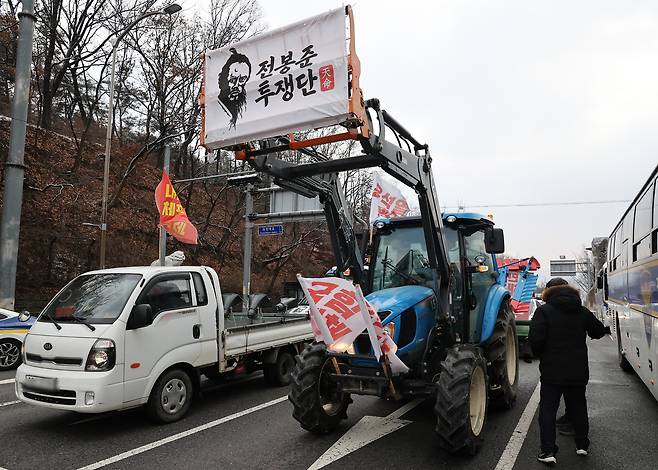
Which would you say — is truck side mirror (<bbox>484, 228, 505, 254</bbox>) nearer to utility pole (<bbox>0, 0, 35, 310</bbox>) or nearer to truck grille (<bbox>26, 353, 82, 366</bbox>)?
truck grille (<bbox>26, 353, 82, 366</bbox>)

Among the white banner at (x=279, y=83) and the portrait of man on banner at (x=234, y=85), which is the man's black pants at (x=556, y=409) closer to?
the white banner at (x=279, y=83)

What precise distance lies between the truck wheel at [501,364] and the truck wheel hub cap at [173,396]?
4053mm

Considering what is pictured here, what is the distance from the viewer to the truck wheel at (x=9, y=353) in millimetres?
9703

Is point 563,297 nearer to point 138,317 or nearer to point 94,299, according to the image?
point 138,317

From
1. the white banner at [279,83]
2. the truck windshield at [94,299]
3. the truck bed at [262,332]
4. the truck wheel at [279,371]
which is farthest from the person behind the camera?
the truck wheel at [279,371]

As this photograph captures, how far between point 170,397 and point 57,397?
51.4 inches

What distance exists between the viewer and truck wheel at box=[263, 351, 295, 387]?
8.32 m

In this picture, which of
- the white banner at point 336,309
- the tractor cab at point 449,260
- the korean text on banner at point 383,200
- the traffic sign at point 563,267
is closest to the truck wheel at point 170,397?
the white banner at point 336,309

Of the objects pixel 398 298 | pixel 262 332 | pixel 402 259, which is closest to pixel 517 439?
pixel 398 298

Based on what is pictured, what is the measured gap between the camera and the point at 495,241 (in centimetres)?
610

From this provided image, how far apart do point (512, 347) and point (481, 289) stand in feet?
5.15

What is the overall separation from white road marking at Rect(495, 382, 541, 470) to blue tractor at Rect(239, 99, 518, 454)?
0.95 feet

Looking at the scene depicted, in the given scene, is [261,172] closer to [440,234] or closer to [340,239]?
[340,239]

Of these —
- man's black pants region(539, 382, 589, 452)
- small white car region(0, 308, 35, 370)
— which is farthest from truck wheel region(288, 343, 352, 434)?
small white car region(0, 308, 35, 370)
